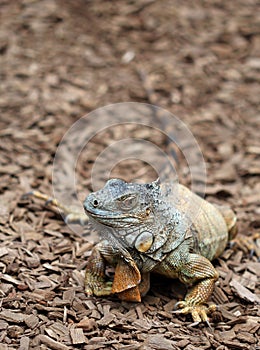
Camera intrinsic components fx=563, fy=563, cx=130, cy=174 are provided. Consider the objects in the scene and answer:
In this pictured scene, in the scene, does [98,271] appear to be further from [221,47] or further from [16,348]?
[221,47]

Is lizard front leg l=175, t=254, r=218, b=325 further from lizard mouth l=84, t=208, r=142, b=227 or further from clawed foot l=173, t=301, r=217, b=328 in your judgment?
lizard mouth l=84, t=208, r=142, b=227

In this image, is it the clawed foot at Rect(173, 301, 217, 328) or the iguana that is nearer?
the iguana

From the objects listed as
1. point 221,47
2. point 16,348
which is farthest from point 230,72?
point 16,348

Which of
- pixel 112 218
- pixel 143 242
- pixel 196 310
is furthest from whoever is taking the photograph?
pixel 196 310

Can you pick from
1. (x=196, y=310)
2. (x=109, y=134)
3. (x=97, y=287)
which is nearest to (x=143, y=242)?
(x=97, y=287)

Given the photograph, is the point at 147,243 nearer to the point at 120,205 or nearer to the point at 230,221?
the point at 120,205

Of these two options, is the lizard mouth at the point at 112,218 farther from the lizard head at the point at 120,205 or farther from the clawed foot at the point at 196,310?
the clawed foot at the point at 196,310

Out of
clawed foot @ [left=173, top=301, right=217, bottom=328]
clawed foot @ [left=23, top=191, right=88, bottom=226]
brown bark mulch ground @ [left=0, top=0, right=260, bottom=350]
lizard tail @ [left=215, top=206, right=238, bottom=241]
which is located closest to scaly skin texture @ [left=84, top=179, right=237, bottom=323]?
clawed foot @ [left=173, top=301, right=217, bottom=328]
